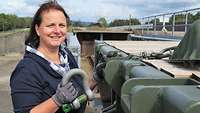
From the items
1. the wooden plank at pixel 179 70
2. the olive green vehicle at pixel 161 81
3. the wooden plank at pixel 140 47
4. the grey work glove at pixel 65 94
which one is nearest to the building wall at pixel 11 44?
the wooden plank at pixel 140 47

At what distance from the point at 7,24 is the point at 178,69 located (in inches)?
2354

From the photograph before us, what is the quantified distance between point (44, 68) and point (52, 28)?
0.26 meters

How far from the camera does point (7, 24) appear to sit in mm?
61969

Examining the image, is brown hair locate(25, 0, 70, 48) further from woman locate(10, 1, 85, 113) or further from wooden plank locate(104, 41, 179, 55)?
wooden plank locate(104, 41, 179, 55)

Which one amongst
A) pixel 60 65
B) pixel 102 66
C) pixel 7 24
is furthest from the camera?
pixel 7 24

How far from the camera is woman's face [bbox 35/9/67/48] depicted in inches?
120

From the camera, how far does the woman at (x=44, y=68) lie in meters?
2.80

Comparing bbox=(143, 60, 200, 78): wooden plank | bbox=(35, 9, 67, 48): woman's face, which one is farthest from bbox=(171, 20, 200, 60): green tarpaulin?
bbox=(35, 9, 67, 48): woman's face

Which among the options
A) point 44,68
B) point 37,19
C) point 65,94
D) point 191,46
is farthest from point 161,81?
point 191,46

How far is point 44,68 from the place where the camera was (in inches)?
119

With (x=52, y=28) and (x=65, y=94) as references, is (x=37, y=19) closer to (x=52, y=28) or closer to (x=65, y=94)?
(x=52, y=28)

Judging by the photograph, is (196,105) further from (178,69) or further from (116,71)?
(116,71)

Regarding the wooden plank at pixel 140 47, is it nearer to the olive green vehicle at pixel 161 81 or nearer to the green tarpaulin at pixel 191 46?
the olive green vehicle at pixel 161 81

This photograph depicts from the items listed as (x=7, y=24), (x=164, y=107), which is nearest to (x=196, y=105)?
(x=164, y=107)
